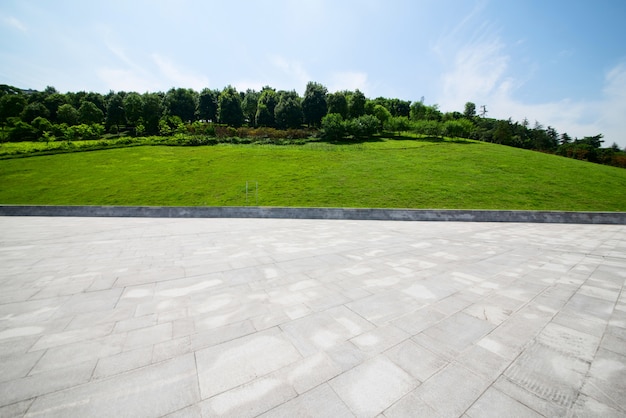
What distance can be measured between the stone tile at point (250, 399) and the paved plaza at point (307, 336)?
0.05 feet

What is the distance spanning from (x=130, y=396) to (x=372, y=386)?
7.81ft

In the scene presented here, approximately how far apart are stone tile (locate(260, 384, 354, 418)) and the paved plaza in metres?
0.01

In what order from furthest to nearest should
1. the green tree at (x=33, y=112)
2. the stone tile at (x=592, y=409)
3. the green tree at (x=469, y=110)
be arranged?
the green tree at (x=469, y=110) → the green tree at (x=33, y=112) → the stone tile at (x=592, y=409)

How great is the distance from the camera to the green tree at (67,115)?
185 ft

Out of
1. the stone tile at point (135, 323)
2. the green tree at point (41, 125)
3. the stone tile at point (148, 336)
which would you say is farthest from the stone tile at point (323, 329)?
the green tree at point (41, 125)

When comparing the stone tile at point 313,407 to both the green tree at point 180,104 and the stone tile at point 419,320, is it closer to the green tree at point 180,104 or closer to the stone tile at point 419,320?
the stone tile at point 419,320

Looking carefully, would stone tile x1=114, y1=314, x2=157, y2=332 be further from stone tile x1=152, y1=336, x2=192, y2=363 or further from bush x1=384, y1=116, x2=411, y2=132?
bush x1=384, y1=116, x2=411, y2=132

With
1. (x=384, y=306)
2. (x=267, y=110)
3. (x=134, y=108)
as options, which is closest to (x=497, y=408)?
(x=384, y=306)

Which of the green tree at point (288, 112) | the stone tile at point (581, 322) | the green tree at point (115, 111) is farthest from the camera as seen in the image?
the green tree at point (288, 112)

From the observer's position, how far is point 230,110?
6381cm

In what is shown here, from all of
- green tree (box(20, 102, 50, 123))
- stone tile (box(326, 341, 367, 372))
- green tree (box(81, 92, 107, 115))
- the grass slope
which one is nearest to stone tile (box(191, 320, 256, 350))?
stone tile (box(326, 341, 367, 372))

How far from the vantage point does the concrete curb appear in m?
14.8

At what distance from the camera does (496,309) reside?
4020 millimetres

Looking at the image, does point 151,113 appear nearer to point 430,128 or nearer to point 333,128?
point 333,128
